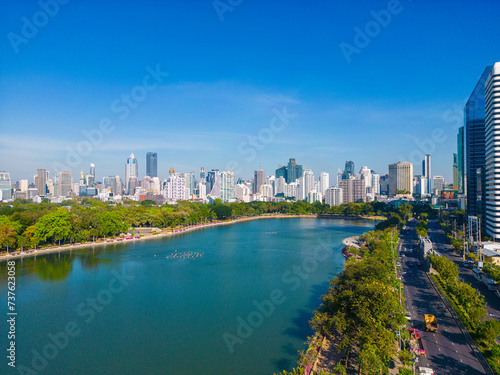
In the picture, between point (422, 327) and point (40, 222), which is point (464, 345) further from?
point (40, 222)

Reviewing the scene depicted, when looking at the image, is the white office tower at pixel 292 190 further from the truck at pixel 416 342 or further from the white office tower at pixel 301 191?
the truck at pixel 416 342

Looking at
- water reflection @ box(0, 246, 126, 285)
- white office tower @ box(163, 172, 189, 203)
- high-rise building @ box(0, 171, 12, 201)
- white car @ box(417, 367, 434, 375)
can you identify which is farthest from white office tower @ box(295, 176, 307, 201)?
white car @ box(417, 367, 434, 375)

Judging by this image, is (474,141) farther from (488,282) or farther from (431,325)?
(431,325)

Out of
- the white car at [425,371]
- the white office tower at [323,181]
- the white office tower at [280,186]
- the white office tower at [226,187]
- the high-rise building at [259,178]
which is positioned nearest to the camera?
the white car at [425,371]

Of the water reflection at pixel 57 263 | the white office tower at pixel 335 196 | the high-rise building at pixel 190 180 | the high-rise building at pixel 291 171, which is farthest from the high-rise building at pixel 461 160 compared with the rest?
the high-rise building at pixel 190 180

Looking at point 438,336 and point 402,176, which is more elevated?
point 402,176

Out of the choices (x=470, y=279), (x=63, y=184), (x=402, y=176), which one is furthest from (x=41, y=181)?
(x=402, y=176)
